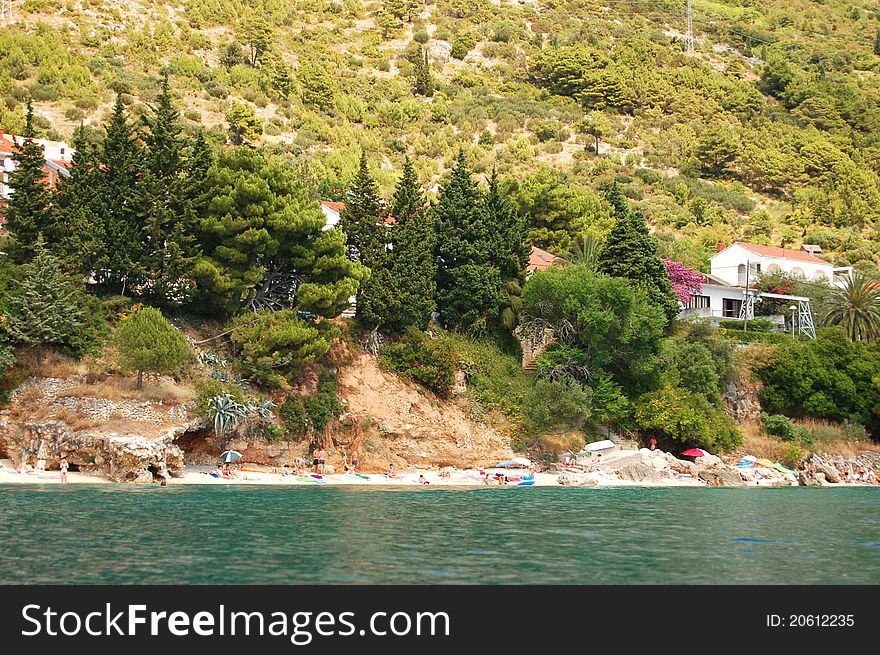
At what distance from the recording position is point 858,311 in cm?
6681

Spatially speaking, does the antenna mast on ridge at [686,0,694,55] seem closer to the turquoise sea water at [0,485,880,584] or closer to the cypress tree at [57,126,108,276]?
the cypress tree at [57,126,108,276]

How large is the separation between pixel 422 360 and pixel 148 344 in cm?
1581

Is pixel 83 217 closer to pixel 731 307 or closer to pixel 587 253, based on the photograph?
pixel 587 253

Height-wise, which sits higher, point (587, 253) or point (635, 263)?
point (587, 253)

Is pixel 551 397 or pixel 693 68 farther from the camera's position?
pixel 693 68

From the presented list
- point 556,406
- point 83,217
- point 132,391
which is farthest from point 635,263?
point 83,217

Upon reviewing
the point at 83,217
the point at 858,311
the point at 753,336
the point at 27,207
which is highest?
the point at 27,207

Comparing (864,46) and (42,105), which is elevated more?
(864,46)

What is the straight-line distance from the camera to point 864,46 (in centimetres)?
17212

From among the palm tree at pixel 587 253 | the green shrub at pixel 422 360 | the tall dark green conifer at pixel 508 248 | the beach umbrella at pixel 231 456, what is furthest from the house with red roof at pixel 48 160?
the palm tree at pixel 587 253

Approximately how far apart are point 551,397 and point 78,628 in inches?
1472

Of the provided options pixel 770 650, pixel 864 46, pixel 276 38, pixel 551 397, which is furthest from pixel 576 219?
pixel 864 46

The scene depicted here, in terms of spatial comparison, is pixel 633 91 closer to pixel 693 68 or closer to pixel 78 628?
pixel 693 68

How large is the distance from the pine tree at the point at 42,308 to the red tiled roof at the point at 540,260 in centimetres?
3027
